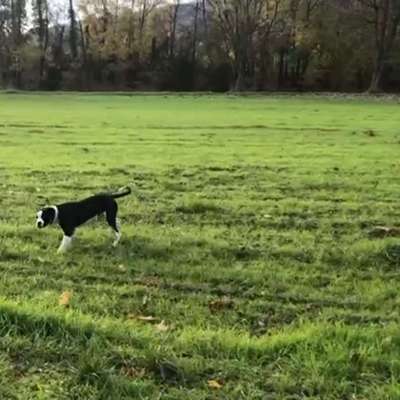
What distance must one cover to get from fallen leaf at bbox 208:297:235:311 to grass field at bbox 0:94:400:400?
0.03m

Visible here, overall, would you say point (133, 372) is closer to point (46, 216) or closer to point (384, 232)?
point (46, 216)

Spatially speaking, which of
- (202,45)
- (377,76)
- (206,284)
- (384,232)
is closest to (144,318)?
(206,284)

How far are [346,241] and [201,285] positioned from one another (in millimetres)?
2355

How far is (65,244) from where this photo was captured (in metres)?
7.94

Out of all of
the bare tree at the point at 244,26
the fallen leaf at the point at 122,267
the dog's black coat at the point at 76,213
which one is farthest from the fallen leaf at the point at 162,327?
the bare tree at the point at 244,26

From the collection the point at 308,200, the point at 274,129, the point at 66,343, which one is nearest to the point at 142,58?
the point at 274,129

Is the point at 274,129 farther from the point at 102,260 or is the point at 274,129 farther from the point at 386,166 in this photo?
the point at 102,260

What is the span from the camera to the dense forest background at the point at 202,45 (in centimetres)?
6831

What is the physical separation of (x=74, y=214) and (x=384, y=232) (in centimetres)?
373

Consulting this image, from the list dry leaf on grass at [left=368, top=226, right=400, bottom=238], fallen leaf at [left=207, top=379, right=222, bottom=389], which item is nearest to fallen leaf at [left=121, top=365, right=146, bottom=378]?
fallen leaf at [left=207, top=379, right=222, bottom=389]

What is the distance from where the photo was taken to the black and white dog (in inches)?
315

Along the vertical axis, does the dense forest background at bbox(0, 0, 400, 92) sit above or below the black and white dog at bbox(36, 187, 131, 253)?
above

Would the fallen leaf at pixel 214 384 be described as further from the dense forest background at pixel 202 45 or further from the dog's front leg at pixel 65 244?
the dense forest background at pixel 202 45

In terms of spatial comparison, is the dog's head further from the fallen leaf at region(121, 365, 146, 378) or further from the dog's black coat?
the fallen leaf at region(121, 365, 146, 378)
